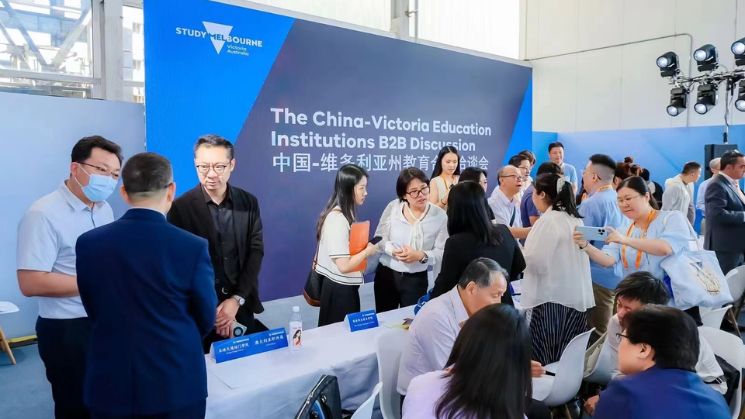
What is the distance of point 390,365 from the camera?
211 centimetres

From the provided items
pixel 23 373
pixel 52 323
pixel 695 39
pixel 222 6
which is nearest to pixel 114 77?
A: pixel 222 6

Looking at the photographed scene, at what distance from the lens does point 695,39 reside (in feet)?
25.7

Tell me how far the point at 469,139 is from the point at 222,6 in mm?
3047

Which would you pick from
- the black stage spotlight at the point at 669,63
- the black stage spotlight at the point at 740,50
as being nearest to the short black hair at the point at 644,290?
the black stage spotlight at the point at 740,50

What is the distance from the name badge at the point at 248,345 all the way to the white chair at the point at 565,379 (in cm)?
108

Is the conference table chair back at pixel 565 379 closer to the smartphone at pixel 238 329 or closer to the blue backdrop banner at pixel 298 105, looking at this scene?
the smartphone at pixel 238 329

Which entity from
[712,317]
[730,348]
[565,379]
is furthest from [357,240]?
[712,317]

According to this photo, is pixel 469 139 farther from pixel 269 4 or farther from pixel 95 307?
pixel 95 307

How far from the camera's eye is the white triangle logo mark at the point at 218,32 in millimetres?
3918

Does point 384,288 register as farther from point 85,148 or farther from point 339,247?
point 85,148

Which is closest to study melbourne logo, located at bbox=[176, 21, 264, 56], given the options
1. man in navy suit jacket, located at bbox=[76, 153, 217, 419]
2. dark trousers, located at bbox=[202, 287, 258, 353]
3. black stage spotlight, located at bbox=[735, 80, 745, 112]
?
dark trousers, located at bbox=[202, 287, 258, 353]

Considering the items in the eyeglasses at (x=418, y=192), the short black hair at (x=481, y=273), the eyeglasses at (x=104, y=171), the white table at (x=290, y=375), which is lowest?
the white table at (x=290, y=375)

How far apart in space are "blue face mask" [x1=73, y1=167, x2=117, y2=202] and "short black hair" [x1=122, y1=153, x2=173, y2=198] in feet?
2.05

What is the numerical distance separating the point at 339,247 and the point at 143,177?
4.47 ft
